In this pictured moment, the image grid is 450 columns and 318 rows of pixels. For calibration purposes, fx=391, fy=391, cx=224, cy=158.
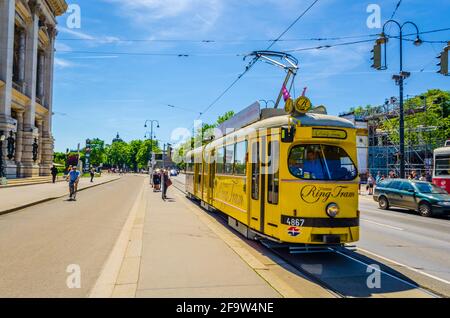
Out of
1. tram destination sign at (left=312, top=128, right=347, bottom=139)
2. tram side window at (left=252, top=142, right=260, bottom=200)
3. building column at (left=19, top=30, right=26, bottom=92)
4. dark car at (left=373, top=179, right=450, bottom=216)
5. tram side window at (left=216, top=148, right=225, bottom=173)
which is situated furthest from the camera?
building column at (left=19, top=30, right=26, bottom=92)

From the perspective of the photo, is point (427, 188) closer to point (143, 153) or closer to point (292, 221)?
point (292, 221)

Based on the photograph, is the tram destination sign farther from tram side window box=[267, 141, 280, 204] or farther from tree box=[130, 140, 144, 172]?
tree box=[130, 140, 144, 172]

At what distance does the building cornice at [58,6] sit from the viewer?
4809 centimetres

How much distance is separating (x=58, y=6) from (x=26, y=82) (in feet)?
48.4

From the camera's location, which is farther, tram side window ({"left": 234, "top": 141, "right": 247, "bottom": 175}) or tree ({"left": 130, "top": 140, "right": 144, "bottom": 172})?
tree ({"left": 130, "top": 140, "right": 144, "bottom": 172})

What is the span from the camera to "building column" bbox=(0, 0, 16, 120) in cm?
3241

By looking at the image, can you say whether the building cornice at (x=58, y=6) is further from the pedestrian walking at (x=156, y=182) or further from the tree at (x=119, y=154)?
the tree at (x=119, y=154)

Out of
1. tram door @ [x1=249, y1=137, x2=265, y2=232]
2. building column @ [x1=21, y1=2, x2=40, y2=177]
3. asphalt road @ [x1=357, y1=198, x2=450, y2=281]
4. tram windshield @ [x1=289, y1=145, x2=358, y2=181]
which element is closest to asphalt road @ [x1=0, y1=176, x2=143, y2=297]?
tram door @ [x1=249, y1=137, x2=265, y2=232]

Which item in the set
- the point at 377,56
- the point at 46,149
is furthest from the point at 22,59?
the point at 377,56

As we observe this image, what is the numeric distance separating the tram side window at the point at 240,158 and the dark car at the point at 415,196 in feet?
36.9

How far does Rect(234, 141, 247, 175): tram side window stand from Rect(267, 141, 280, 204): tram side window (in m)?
1.43

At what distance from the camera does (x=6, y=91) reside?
3362 centimetres

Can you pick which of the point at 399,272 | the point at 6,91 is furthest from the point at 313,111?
the point at 6,91
